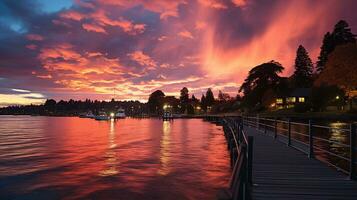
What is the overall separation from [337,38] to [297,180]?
95.6m

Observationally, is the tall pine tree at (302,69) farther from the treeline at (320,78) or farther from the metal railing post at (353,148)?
the metal railing post at (353,148)

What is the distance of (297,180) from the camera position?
9.38m

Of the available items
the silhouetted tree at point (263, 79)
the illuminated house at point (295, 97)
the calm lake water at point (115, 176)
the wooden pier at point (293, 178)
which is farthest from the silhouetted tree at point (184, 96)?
the wooden pier at point (293, 178)

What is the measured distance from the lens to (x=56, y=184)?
15070 millimetres

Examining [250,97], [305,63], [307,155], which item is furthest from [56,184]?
[305,63]

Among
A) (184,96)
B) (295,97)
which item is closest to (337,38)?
(295,97)

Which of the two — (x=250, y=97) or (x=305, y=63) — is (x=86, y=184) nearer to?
(x=250, y=97)

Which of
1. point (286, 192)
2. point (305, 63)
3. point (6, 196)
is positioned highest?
point (305, 63)

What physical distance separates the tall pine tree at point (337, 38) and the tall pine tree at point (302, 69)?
22.4 meters

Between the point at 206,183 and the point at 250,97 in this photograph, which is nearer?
the point at 206,183

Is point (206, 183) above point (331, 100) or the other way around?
the other way around

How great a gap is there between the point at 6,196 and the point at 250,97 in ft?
296

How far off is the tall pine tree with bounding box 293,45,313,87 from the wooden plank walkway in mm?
116100

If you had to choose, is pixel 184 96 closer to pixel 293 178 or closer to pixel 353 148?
pixel 293 178
